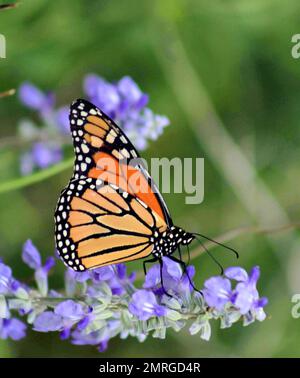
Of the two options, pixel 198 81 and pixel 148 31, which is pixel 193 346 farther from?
pixel 148 31

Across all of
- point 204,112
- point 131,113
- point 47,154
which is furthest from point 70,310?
point 204,112

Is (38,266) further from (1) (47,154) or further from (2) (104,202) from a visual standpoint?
(1) (47,154)

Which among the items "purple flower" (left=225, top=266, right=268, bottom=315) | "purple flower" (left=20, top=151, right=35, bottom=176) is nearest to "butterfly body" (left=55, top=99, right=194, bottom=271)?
"purple flower" (left=225, top=266, right=268, bottom=315)

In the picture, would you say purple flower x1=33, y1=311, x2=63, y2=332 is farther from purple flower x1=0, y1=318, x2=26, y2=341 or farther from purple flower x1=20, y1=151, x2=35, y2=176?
purple flower x1=20, y1=151, x2=35, y2=176

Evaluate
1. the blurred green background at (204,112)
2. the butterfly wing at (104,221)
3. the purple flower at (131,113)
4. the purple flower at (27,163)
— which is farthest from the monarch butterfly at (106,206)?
the blurred green background at (204,112)
